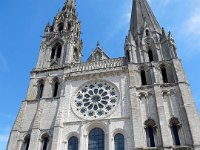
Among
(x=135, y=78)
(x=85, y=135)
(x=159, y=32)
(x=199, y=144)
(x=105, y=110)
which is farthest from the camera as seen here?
(x=159, y=32)

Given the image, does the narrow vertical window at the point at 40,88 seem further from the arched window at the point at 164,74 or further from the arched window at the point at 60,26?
the arched window at the point at 164,74

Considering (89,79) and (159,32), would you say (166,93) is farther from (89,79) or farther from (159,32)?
(159,32)

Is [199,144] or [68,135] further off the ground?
[68,135]

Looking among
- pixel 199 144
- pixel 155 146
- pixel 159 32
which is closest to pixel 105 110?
pixel 155 146

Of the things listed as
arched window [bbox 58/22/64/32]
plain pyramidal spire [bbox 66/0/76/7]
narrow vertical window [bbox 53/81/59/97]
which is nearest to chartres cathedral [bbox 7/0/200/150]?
narrow vertical window [bbox 53/81/59/97]

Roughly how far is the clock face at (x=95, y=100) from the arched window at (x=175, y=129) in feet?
16.3

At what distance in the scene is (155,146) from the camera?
19969 mm

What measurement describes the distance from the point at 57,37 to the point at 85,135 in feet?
45.8

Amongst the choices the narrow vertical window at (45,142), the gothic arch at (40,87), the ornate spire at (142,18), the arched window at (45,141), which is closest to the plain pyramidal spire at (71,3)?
the ornate spire at (142,18)

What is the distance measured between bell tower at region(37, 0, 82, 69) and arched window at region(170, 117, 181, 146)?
1242cm

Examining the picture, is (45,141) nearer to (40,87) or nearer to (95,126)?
(95,126)

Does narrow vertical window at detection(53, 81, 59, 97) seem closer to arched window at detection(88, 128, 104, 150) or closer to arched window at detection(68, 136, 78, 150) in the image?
arched window at detection(68, 136, 78, 150)

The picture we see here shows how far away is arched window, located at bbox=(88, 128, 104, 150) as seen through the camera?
21253 millimetres

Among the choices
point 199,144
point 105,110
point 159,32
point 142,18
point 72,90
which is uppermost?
point 142,18
